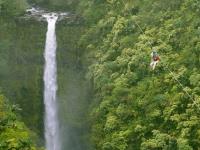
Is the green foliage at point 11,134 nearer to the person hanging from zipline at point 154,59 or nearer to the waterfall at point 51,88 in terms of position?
the waterfall at point 51,88

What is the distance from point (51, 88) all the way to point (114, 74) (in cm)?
524

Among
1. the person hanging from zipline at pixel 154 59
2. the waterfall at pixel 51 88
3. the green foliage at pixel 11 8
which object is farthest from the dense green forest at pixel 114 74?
the person hanging from zipline at pixel 154 59

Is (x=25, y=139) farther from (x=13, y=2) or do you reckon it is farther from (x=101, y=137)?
(x=13, y=2)

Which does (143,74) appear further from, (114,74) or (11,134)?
(11,134)

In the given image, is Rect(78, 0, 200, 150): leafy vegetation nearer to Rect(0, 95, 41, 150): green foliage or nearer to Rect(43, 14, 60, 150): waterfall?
Rect(43, 14, 60, 150): waterfall

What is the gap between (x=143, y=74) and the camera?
98.7 feet

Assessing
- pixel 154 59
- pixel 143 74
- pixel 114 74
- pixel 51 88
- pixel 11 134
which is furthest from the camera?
pixel 51 88

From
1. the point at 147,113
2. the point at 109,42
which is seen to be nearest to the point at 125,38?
the point at 109,42

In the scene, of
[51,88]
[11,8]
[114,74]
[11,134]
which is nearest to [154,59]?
[114,74]

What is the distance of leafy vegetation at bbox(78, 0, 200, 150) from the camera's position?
87.5ft

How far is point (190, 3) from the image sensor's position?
31453 millimetres

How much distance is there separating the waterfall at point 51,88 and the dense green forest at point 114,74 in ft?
1.33

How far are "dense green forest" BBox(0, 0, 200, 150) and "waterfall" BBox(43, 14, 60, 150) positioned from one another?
406 millimetres

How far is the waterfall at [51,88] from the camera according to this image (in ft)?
105
